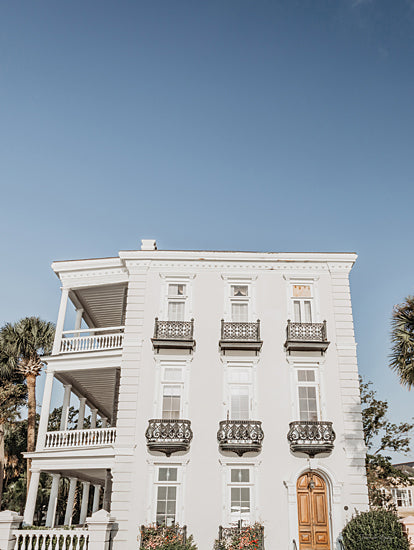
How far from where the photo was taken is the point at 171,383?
20141 millimetres

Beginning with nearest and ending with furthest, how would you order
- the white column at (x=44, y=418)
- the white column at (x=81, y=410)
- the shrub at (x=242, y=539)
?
1. the shrub at (x=242, y=539)
2. the white column at (x=44, y=418)
3. the white column at (x=81, y=410)

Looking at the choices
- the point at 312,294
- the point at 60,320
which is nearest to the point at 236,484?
the point at 312,294

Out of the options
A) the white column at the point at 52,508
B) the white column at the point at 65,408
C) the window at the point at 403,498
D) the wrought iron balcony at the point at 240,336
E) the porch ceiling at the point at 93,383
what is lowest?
the white column at the point at 52,508

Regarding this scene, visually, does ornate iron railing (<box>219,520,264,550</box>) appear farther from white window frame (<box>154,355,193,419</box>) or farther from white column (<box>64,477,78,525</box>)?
white column (<box>64,477,78,525</box>)

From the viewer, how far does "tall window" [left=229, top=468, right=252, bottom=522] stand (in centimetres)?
1820

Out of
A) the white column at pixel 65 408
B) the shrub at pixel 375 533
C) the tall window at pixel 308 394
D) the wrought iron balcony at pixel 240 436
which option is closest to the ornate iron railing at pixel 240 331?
the tall window at pixel 308 394

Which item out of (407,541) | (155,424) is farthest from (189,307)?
(407,541)

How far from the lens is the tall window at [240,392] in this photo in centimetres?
1969

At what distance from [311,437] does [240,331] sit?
16.1 ft

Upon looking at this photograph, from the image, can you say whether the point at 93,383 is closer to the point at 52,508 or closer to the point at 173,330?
the point at 52,508

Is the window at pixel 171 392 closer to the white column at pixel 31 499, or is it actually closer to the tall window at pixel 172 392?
the tall window at pixel 172 392

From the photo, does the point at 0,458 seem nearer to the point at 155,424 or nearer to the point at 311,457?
the point at 155,424

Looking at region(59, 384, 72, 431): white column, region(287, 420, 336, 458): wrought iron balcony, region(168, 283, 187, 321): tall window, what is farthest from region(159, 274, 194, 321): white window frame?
region(287, 420, 336, 458): wrought iron balcony

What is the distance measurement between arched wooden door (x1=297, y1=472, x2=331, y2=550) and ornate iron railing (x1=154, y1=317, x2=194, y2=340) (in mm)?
7076
